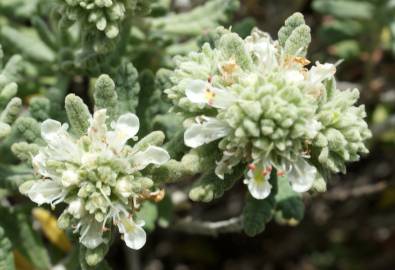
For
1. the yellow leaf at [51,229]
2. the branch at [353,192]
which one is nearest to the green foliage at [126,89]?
the yellow leaf at [51,229]

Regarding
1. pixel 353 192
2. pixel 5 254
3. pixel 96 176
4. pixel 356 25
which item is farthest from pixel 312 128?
pixel 356 25

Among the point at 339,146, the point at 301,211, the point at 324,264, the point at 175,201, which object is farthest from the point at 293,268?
the point at 339,146

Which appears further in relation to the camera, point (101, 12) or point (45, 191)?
point (101, 12)

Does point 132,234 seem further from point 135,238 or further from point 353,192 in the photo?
point 353,192

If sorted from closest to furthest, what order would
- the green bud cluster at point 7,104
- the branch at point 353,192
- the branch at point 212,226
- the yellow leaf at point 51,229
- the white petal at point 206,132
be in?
the white petal at point 206,132, the green bud cluster at point 7,104, the branch at point 212,226, the yellow leaf at point 51,229, the branch at point 353,192

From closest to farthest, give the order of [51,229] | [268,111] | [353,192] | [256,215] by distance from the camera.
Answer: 1. [268,111]
2. [256,215]
3. [51,229]
4. [353,192]

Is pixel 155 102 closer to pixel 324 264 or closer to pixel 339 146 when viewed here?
pixel 339 146

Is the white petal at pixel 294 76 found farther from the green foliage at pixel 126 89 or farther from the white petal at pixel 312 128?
the green foliage at pixel 126 89
